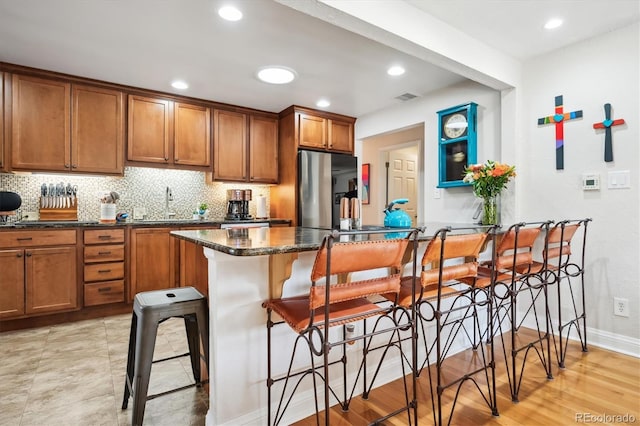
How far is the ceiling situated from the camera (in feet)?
7.18

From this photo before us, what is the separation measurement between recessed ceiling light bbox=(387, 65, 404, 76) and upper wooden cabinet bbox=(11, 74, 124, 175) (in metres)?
2.76

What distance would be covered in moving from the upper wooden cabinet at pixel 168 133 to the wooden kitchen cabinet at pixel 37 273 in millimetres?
1108

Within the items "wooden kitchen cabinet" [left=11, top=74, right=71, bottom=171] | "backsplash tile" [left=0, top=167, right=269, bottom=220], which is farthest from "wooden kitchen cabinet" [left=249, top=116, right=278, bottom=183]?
"wooden kitchen cabinet" [left=11, top=74, right=71, bottom=171]

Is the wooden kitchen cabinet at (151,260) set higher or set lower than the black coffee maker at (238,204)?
lower

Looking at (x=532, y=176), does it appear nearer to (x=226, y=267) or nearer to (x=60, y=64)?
(x=226, y=267)

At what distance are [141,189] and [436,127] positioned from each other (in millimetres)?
3420

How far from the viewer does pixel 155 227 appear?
347cm

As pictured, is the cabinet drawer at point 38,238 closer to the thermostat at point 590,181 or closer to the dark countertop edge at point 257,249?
the dark countertop edge at point 257,249

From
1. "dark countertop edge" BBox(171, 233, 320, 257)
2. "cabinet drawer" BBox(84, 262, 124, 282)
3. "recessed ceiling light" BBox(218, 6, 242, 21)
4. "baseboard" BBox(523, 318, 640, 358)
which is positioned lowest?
"baseboard" BBox(523, 318, 640, 358)

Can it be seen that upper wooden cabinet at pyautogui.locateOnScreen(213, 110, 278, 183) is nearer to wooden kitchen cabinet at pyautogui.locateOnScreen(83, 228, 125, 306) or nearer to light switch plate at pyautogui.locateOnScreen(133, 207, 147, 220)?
light switch plate at pyautogui.locateOnScreen(133, 207, 147, 220)

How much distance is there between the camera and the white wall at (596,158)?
2383 mm

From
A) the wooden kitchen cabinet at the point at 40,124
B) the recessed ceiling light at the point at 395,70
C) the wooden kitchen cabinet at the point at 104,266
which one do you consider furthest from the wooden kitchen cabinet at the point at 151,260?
the recessed ceiling light at the point at 395,70

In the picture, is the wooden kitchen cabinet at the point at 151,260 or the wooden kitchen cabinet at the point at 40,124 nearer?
the wooden kitchen cabinet at the point at 40,124

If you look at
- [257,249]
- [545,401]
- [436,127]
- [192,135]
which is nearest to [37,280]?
[192,135]
